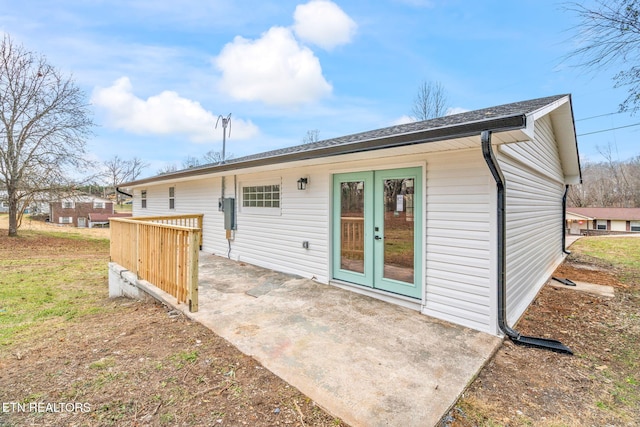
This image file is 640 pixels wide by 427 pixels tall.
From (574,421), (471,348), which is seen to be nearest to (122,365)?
(471,348)

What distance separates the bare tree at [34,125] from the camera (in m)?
12.5

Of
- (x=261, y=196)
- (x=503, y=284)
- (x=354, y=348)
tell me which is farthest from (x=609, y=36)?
(x=261, y=196)

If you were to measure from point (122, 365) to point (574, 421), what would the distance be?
12.1 feet

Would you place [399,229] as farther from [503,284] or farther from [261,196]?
[261,196]

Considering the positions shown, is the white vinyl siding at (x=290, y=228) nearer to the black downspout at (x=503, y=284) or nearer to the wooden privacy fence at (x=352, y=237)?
the wooden privacy fence at (x=352, y=237)

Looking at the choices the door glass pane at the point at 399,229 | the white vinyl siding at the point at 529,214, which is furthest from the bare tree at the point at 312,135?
the door glass pane at the point at 399,229

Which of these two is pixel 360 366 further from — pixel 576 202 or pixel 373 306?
pixel 576 202

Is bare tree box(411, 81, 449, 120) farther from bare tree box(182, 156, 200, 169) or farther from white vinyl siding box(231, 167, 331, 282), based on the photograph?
bare tree box(182, 156, 200, 169)

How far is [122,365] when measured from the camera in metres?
2.80

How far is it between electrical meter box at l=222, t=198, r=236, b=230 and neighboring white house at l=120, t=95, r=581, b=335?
283 millimetres

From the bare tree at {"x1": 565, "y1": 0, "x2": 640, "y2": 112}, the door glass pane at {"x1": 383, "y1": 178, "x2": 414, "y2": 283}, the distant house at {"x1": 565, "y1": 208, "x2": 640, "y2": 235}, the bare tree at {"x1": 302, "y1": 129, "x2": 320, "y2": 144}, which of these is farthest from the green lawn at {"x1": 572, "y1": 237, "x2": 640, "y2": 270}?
the distant house at {"x1": 565, "y1": 208, "x2": 640, "y2": 235}

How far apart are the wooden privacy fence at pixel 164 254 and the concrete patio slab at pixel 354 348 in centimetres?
44

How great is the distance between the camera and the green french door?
13.8 ft

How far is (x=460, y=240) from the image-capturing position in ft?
12.2
